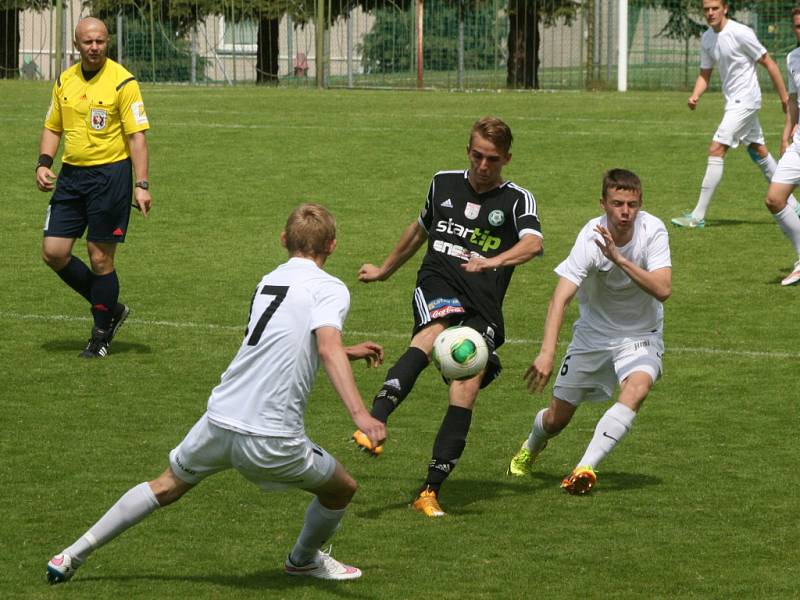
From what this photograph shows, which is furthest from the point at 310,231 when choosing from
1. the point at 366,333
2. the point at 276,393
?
the point at 366,333

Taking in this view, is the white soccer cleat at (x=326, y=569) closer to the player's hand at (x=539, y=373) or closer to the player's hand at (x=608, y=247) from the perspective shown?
the player's hand at (x=539, y=373)

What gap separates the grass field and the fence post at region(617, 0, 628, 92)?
14.1 metres

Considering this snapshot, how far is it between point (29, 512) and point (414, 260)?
934 centimetres

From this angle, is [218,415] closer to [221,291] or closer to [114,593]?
[114,593]

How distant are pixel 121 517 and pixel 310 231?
1390 mm

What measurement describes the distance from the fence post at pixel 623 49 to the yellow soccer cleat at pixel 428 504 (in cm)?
2945

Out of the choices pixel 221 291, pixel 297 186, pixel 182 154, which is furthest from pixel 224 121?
pixel 221 291

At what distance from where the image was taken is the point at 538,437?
27.5 ft

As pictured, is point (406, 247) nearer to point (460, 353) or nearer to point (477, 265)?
point (477, 265)

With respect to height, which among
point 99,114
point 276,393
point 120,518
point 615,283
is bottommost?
point 120,518

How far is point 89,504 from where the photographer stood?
776 cm

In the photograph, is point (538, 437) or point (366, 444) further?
point (538, 437)

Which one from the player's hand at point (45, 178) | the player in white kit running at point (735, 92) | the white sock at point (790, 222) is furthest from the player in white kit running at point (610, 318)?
the player in white kit running at point (735, 92)

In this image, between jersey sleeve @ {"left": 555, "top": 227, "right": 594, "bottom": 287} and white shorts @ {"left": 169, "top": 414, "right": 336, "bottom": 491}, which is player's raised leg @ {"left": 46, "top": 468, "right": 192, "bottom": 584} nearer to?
white shorts @ {"left": 169, "top": 414, "right": 336, "bottom": 491}
